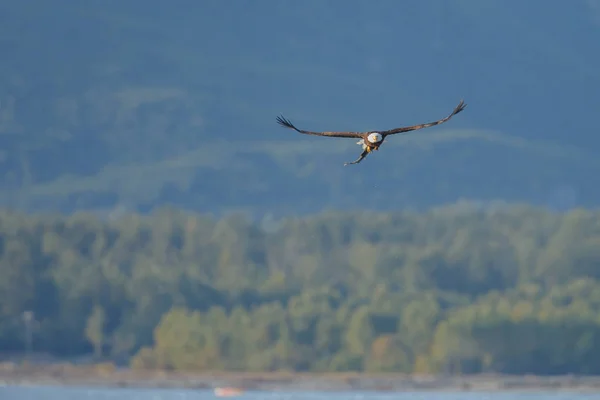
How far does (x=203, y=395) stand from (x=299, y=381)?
10.9 m

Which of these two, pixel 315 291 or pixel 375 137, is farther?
pixel 315 291

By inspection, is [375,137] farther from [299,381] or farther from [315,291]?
[315,291]

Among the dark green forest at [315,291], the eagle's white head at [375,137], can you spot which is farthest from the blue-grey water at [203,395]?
the eagle's white head at [375,137]

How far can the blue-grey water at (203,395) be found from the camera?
356 ft

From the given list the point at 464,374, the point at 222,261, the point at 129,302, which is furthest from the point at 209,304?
the point at 464,374

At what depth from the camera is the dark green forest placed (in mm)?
128875

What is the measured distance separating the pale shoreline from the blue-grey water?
1660 millimetres

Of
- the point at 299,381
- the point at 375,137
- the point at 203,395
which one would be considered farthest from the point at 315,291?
the point at 375,137

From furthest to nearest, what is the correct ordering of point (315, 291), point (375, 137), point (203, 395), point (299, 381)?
point (315, 291) < point (299, 381) < point (203, 395) < point (375, 137)

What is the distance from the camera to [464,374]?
124 meters

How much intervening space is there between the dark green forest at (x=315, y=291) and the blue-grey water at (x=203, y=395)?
998 centimetres

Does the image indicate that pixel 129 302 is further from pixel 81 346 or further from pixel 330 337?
pixel 330 337

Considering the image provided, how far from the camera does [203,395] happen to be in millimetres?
114875

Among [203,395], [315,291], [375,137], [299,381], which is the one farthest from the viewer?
[315,291]
